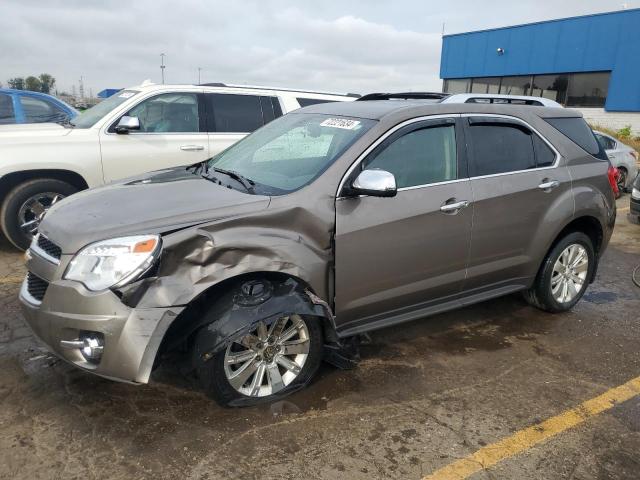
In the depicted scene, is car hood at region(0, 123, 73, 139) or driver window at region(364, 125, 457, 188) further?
car hood at region(0, 123, 73, 139)

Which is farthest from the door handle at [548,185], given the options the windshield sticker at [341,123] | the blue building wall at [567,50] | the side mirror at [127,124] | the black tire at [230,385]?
the blue building wall at [567,50]

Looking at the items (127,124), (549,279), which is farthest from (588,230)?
(127,124)

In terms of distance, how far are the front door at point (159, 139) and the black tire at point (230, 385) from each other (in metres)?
3.79

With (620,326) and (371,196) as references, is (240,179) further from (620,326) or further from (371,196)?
(620,326)

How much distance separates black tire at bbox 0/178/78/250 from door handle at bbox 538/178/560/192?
15.8 feet

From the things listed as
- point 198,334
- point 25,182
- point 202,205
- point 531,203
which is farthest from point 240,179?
point 25,182

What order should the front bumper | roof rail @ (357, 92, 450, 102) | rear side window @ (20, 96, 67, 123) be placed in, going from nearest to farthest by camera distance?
the front bumper
roof rail @ (357, 92, 450, 102)
rear side window @ (20, 96, 67, 123)

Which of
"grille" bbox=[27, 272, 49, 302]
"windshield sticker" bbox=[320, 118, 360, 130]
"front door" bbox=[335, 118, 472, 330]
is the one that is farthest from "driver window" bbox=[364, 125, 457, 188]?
"grille" bbox=[27, 272, 49, 302]

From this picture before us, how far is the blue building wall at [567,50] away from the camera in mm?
21500

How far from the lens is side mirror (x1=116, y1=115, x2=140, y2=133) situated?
18.9ft

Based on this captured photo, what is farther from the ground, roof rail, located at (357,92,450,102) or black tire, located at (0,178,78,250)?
roof rail, located at (357,92,450,102)

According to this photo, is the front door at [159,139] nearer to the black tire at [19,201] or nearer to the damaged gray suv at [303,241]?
the black tire at [19,201]

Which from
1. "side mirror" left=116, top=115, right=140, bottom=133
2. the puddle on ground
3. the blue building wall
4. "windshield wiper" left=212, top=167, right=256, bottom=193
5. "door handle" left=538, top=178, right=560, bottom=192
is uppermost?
the blue building wall

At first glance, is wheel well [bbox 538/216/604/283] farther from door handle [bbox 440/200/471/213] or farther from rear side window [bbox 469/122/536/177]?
door handle [bbox 440/200/471/213]
